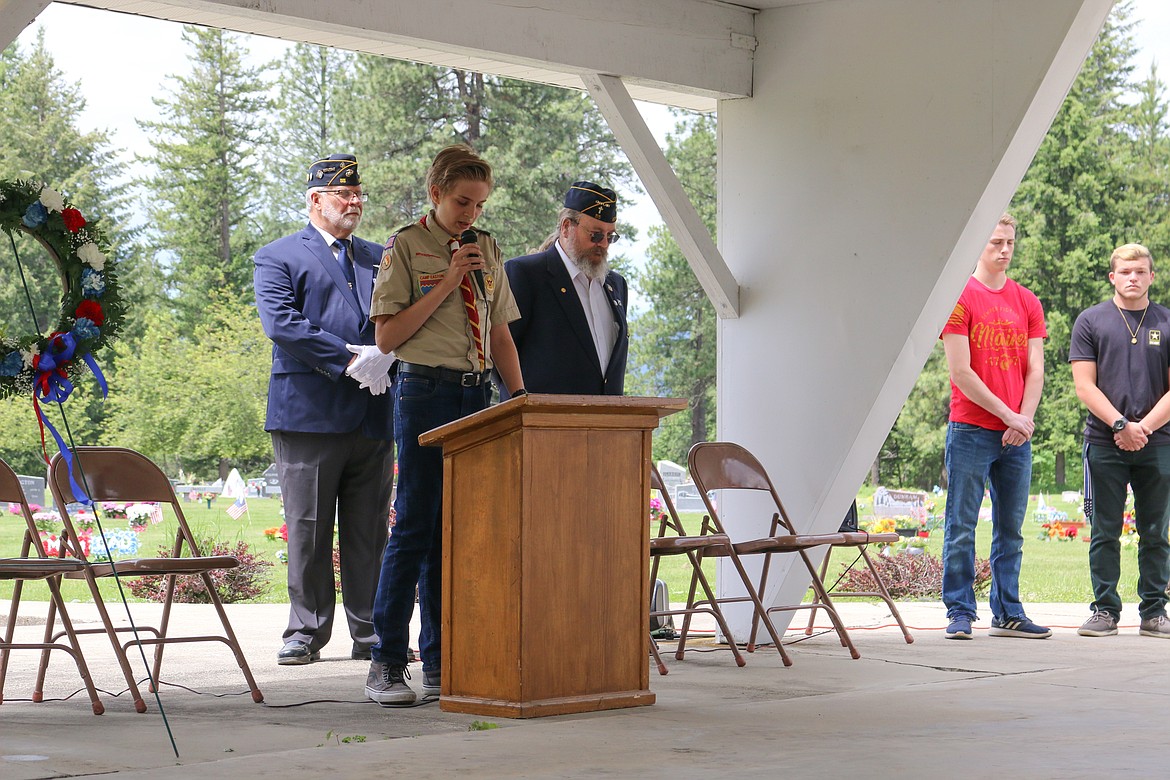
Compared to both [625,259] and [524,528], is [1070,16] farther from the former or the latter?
[625,259]

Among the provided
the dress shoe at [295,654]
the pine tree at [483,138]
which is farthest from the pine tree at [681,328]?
the dress shoe at [295,654]

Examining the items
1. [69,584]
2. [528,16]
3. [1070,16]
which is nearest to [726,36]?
[528,16]

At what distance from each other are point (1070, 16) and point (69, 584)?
10113 mm

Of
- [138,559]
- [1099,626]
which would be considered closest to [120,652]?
[138,559]

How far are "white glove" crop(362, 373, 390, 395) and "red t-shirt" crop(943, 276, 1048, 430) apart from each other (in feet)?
8.80

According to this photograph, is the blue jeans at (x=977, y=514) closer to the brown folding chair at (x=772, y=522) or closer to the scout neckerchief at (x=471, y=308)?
the brown folding chair at (x=772, y=522)

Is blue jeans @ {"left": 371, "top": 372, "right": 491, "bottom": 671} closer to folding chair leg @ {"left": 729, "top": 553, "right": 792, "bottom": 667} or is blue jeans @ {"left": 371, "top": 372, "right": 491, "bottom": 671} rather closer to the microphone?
the microphone

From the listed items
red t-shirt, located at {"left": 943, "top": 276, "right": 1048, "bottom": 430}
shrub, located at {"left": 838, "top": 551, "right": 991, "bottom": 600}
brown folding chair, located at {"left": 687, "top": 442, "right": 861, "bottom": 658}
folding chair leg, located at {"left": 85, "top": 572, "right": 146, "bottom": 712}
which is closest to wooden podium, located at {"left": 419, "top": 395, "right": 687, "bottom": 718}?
folding chair leg, located at {"left": 85, "top": 572, "right": 146, "bottom": 712}

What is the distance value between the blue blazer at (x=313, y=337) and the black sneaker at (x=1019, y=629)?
9.70 feet

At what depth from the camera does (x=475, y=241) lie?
439cm

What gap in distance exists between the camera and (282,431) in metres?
5.59

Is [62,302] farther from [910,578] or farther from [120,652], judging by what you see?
[910,578]

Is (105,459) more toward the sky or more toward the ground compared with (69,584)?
more toward the sky

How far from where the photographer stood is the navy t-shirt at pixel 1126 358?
6859 millimetres
